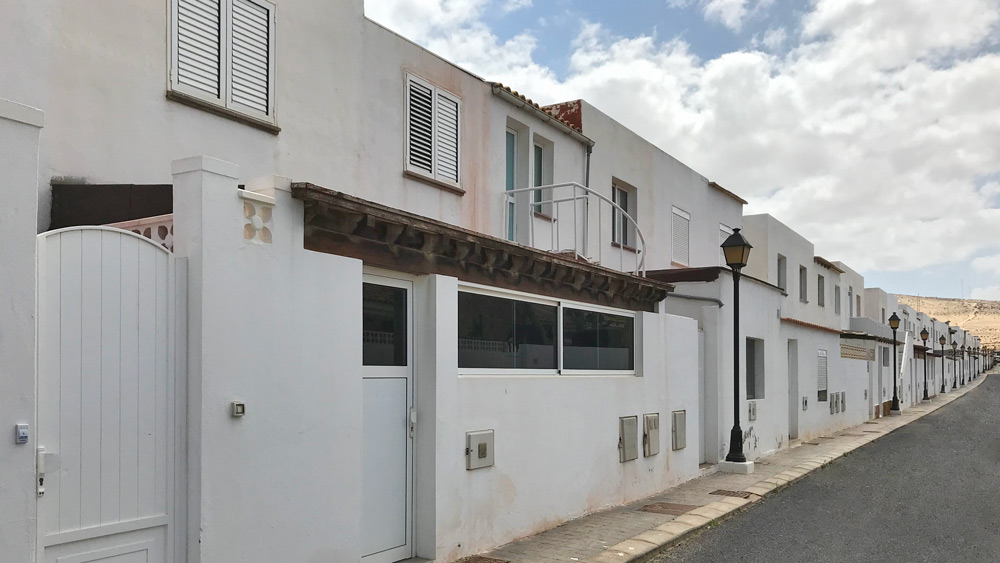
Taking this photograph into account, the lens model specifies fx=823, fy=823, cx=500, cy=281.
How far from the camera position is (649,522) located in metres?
9.58

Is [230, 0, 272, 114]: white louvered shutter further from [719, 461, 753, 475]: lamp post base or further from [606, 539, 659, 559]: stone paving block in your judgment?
[719, 461, 753, 475]: lamp post base

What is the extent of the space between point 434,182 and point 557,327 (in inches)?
112

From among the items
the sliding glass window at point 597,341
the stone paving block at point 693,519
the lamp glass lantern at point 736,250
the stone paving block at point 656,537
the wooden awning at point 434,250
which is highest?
the lamp glass lantern at point 736,250

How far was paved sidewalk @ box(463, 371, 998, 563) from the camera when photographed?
26.0 feet

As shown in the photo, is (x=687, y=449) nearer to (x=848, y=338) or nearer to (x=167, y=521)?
(x=167, y=521)

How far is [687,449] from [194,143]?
8.77 m

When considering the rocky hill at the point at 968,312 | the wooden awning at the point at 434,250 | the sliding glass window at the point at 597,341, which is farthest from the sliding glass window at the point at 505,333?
the rocky hill at the point at 968,312

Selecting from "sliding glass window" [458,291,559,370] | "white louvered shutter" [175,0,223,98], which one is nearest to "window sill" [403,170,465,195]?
"sliding glass window" [458,291,559,370]

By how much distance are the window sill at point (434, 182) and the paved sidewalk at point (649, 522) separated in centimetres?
477

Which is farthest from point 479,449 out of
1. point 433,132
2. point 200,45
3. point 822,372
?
point 822,372

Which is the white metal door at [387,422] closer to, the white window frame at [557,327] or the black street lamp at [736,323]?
the white window frame at [557,327]

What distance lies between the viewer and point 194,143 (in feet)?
25.3

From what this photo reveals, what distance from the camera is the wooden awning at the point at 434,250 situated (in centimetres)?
625

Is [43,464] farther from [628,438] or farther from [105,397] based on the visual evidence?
[628,438]
